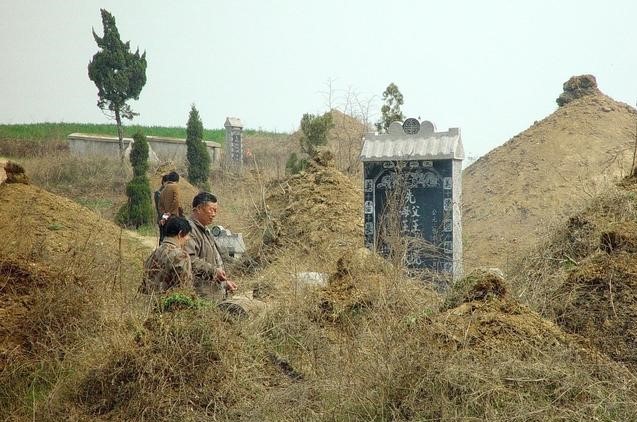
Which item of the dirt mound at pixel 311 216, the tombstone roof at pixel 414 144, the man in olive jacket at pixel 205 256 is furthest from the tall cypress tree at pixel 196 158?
the man in olive jacket at pixel 205 256

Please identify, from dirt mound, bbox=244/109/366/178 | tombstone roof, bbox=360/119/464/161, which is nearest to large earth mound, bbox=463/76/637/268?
dirt mound, bbox=244/109/366/178

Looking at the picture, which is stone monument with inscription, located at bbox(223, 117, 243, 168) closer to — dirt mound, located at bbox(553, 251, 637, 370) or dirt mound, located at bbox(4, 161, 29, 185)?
dirt mound, located at bbox(4, 161, 29, 185)

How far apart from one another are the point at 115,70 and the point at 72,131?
15.3 meters

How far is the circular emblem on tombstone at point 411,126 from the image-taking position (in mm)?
11414

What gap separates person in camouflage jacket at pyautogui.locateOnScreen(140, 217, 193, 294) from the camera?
690cm

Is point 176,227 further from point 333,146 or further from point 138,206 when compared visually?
point 333,146

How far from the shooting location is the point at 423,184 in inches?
445

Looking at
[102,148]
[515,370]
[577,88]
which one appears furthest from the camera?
[102,148]

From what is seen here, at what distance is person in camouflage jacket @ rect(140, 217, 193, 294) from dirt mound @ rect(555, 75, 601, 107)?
19.4m

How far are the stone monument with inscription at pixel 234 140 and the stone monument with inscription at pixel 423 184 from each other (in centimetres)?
2407

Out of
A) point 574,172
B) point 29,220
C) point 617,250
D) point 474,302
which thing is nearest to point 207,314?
point 474,302

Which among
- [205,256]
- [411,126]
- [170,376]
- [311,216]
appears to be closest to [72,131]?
[311,216]

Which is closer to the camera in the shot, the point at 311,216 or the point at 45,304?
the point at 45,304

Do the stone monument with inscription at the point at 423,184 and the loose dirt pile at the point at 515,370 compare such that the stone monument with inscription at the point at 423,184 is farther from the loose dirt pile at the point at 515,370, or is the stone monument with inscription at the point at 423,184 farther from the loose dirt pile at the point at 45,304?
the loose dirt pile at the point at 515,370
